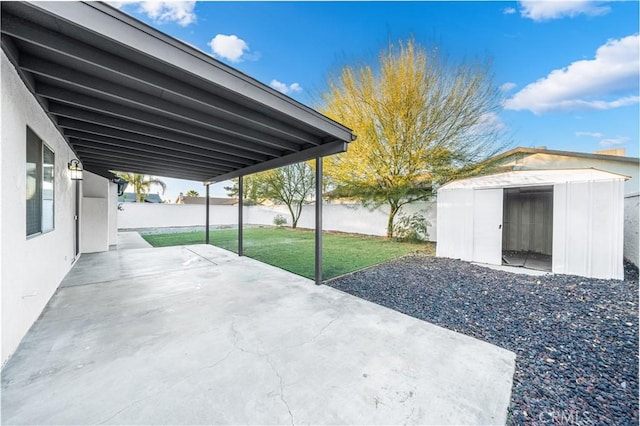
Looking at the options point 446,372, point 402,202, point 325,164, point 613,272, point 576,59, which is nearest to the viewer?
point 446,372

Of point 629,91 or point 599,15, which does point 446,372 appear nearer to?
point 599,15

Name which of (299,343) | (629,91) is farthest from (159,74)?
(629,91)

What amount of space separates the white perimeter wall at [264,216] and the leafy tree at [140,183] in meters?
3.05

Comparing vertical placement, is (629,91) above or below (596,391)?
above

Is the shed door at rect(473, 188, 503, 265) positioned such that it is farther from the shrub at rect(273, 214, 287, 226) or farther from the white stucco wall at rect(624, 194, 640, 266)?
the shrub at rect(273, 214, 287, 226)

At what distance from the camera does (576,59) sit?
22.0 feet

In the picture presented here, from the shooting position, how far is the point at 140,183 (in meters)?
17.7

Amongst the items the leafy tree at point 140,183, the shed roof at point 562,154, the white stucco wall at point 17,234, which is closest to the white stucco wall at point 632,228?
the shed roof at point 562,154

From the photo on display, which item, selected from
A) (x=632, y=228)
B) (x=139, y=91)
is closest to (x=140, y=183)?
(x=139, y=91)

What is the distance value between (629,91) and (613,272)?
6.23 m

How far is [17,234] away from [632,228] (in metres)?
10.9

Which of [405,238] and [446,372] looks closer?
[446,372]

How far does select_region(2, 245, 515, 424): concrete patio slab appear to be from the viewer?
1642mm

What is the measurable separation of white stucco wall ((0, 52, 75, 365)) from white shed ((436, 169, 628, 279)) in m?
8.00
